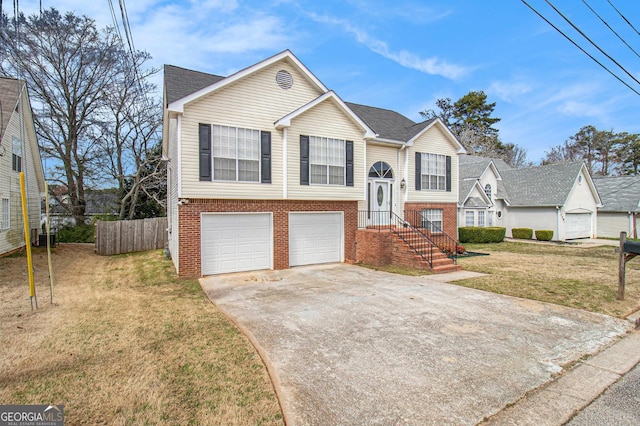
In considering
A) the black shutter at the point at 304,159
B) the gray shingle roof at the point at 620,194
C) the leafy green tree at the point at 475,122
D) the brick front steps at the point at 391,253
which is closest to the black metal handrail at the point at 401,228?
the brick front steps at the point at 391,253

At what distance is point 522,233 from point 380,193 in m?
15.7

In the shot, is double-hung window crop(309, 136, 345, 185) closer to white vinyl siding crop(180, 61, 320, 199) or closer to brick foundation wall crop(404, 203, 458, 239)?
white vinyl siding crop(180, 61, 320, 199)

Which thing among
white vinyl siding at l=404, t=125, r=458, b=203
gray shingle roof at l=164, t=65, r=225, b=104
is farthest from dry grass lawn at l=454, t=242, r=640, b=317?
gray shingle roof at l=164, t=65, r=225, b=104

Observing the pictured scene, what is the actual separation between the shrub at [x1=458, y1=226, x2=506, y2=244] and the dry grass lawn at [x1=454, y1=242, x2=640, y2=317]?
19.2 ft

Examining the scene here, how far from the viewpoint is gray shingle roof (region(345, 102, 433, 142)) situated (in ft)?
51.3

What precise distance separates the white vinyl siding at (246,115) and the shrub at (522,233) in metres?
19.5

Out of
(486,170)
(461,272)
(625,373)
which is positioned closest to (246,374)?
(625,373)

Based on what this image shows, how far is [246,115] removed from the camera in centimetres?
1147

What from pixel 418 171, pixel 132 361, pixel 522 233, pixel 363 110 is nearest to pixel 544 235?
pixel 522 233

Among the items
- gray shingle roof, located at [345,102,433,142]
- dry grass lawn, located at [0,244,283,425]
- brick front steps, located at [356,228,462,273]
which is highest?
gray shingle roof, located at [345,102,433,142]

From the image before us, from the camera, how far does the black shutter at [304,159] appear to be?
12352mm

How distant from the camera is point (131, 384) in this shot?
3.97 metres

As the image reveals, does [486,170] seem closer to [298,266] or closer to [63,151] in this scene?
[298,266]

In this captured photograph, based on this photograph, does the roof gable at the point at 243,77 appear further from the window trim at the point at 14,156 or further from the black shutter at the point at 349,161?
the window trim at the point at 14,156
